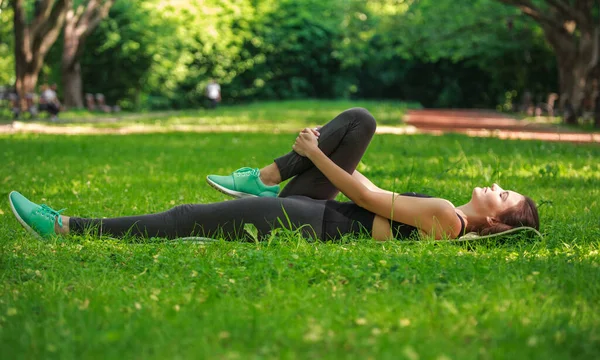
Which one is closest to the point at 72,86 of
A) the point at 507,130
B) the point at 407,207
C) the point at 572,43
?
the point at 507,130

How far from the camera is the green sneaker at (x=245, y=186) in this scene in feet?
18.9

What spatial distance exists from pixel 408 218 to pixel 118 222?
5.89 feet

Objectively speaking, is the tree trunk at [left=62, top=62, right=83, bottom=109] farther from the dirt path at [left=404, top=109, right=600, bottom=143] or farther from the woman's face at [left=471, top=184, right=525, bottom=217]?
the woman's face at [left=471, top=184, right=525, bottom=217]

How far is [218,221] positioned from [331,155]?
91 cm

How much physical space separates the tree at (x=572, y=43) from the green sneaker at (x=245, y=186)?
782 inches

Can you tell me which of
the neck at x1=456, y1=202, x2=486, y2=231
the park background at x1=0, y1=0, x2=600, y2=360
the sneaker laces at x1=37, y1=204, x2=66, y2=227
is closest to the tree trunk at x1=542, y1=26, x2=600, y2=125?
the park background at x1=0, y1=0, x2=600, y2=360

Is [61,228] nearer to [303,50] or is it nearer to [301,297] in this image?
[301,297]

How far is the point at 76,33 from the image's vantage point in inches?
1216

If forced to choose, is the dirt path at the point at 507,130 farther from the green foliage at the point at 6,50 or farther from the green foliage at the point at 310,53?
the green foliage at the point at 6,50

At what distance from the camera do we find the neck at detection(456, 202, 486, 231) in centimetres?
534

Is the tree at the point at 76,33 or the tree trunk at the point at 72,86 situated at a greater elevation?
the tree at the point at 76,33

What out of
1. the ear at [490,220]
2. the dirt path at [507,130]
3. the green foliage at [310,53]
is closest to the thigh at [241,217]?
the ear at [490,220]

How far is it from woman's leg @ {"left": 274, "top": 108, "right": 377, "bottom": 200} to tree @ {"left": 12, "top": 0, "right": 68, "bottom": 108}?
22219 mm

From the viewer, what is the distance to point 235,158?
1241cm
